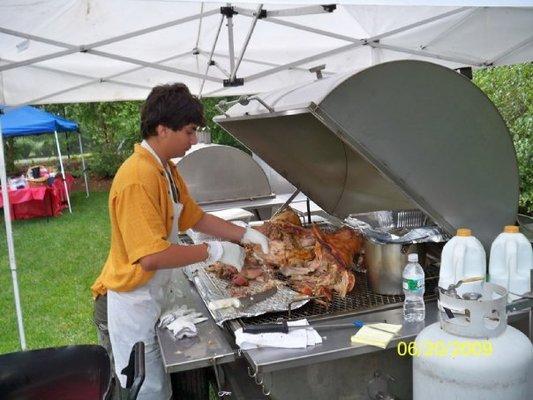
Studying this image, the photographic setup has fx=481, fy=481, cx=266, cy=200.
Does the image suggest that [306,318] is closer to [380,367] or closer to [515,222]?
[380,367]

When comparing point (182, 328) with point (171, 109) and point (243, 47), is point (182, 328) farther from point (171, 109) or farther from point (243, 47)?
point (243, 47)

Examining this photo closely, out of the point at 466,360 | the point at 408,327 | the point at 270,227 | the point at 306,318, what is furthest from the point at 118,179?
the point at 466,360

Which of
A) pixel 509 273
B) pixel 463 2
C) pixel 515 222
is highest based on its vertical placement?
pixel 463 2

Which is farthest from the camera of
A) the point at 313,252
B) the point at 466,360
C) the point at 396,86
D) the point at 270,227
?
the point at 270,227

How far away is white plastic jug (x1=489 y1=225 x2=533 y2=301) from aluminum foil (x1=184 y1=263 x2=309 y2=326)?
956mm

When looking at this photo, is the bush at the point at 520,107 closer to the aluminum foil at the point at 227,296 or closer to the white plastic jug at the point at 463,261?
the white plastic jug at the point at 463,261

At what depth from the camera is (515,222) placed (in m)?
2.49

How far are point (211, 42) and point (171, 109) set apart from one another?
3177 mm

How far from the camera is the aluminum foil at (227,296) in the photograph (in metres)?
2.31

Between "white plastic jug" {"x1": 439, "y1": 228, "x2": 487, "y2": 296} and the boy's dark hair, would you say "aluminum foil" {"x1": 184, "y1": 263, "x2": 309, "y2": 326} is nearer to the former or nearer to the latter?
"white plastic jug" {"x1": 439, "y1": 228, "x2": 487, "y2": 296}

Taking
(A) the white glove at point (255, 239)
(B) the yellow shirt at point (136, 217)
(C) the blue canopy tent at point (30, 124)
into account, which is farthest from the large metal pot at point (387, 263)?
(C) the blue canopy tent at point (30, 124)

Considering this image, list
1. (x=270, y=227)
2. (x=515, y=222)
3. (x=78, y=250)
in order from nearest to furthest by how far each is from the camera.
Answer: (x=515, y=222) < (x=270, y=227) < (x=78, y=250)

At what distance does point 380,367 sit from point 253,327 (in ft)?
2.23

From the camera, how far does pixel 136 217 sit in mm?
2213
